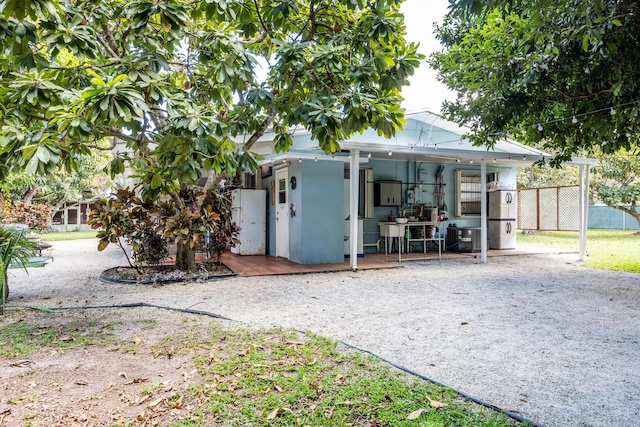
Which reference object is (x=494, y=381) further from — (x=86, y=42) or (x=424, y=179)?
(x=424, y=179)

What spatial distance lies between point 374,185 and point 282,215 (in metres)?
2.68

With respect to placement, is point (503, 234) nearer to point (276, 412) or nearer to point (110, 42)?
point (110, 42)

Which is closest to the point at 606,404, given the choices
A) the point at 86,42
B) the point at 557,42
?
the point at 557,42

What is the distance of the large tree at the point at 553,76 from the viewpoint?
4293 millimetres

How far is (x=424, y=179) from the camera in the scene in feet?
37.2

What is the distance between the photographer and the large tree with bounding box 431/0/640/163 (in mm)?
4293

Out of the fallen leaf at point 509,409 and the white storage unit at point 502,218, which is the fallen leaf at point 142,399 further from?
the white storage unit at point 502,218

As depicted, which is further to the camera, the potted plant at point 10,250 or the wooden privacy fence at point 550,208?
the wooden privacy fence at point 550,208

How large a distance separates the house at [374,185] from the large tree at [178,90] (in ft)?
10.5

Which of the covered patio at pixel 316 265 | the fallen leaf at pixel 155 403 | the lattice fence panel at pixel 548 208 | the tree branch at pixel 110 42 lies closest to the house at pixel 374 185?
the covered patio at pixel 316 265

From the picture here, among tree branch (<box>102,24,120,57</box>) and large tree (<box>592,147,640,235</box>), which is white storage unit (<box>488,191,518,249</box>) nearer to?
large tree (<box>592,147,640,235</box>)

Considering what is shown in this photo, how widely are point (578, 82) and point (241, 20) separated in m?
4.18

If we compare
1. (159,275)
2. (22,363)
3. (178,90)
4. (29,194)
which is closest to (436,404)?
(22,363)

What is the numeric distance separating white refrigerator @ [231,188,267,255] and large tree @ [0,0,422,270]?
17.3ft
